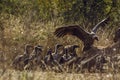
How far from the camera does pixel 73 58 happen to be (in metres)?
7.09

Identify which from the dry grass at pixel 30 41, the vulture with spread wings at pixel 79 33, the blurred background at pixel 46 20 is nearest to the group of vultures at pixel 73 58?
the vulture with spread wings at pixel 79 33

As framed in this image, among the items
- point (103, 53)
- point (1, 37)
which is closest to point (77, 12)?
point (1, 37)

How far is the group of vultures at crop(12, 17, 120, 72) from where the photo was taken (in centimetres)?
692

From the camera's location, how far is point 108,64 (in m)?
6.83

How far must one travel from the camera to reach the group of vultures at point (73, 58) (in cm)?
692

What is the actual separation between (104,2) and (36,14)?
1794 mm

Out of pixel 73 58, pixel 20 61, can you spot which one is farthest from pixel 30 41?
pixel 73 58

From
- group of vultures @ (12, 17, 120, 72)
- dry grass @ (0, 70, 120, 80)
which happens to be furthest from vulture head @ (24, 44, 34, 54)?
dry grass @ (0, 70, 120, 80)

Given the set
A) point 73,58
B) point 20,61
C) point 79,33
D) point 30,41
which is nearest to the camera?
point 73,58

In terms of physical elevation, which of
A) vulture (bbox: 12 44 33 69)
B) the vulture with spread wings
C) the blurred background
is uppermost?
the vulture with spread wings

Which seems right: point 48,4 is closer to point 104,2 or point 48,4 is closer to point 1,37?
point 104,2

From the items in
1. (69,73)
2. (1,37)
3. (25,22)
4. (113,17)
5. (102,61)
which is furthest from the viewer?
(113,17)

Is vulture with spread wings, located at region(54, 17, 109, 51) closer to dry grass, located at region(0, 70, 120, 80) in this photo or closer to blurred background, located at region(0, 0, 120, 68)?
blurred background, located at region(0, 0, 120, 68)

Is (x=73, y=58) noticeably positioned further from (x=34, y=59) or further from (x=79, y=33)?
(x=34, y=59)
